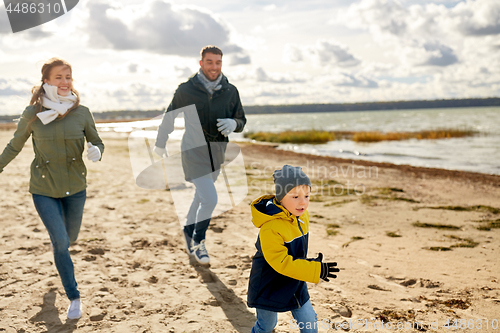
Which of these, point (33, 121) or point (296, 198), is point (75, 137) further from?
point (296, 198)

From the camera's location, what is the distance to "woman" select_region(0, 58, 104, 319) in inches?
120

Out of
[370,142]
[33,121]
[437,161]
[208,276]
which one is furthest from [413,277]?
[370,142]

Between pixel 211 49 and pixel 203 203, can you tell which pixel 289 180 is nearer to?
pixel 203 203

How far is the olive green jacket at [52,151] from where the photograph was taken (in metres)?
3.06

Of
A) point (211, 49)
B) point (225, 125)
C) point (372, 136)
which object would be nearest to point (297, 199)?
point (225, 125)

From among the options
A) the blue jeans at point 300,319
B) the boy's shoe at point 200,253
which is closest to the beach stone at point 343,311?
the blue jeans at point 300,319

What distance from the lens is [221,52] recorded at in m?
4.00

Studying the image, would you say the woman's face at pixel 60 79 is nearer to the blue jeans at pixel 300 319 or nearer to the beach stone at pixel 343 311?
the blue jeans at pixel 300 319

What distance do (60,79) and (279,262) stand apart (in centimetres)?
245

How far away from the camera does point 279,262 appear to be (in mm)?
2021

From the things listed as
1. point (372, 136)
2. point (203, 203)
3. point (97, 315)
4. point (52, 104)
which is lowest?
point (372, 136)

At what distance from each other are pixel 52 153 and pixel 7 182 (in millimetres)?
6976

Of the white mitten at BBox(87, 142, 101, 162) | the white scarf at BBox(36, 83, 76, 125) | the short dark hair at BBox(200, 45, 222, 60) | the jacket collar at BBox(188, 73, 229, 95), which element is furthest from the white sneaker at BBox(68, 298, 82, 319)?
the short dark hair at BBox(200, 45, 222, 60)

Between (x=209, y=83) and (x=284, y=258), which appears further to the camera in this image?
(x=209, y=83)
